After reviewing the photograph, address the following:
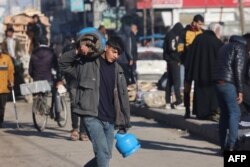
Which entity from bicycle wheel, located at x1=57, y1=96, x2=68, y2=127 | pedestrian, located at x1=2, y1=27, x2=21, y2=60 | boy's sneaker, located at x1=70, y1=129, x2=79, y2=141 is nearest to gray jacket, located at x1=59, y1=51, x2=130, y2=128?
boy's sneaker, located at x1=70, y1=129, x2=79, y2=141

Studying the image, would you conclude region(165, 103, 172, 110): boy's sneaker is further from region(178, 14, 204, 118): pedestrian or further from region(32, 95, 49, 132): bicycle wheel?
region(32, 95, 49, 132): bicycle wheel

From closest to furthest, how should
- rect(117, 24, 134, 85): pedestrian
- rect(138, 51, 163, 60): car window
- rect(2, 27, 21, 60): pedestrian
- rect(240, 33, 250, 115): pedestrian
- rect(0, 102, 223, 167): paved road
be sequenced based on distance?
rect(240, 33, 250, 115): pedestrian → rect(0, 102, 223, 167): paved road → rect(117, 24, 134, 85): pedestrian → rect(2, 27, 21, 60): pedestrian → rect(138, 51, 163, 60): car window

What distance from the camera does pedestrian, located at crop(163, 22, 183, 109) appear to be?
16766mm

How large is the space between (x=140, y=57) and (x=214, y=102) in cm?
1312

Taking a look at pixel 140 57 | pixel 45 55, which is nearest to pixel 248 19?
pixel 140 57

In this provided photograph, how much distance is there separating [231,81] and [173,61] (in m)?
6.41

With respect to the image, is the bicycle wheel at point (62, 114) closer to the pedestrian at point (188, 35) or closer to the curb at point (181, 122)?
the curb at point (181, 122)

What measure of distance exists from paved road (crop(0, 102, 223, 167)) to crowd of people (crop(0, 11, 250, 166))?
1.47 ft

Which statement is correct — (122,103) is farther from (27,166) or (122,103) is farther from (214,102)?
(214,102)

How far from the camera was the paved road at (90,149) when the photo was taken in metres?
11.2

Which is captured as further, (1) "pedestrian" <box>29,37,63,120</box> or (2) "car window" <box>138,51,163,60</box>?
(2) "car window" <box>138,51,163,60</box>

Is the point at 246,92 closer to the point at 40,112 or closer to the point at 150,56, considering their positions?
the point at 40,112

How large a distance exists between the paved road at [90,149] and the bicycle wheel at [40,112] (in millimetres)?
151

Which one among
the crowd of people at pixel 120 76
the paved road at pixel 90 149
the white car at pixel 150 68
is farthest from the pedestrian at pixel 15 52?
the paved road at pixel 90 149
